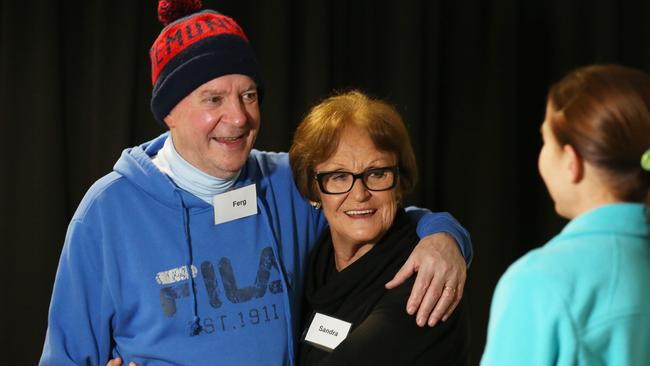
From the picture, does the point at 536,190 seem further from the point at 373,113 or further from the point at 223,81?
the point at 223,81

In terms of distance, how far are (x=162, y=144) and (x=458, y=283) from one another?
976mm

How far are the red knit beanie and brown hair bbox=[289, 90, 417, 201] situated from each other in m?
0.23

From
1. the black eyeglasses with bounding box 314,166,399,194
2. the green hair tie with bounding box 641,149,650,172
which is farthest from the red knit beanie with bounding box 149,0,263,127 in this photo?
the green hair tie with bounding box 641,149,650,172

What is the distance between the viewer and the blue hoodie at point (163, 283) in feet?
7.00

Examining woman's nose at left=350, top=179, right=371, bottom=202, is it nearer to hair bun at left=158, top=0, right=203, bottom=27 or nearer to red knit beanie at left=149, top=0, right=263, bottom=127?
red knit beanie at left=149, top=0, right=263, bottom=127

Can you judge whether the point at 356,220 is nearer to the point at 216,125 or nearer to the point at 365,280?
the point at 365,280

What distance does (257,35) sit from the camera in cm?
353

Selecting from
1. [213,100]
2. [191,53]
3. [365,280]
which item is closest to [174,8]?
[191,53]

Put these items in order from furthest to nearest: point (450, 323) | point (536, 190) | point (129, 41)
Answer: point (536, 190)
point (129, 41)
point (450, 323)

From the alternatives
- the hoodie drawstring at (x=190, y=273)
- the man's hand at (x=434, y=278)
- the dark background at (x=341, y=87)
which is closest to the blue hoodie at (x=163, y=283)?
the hoodie drawstring at (x=190, y=273)

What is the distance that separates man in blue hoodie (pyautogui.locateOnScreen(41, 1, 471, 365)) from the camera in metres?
2.13

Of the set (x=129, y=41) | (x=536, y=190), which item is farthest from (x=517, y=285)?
(x=536, y=190)

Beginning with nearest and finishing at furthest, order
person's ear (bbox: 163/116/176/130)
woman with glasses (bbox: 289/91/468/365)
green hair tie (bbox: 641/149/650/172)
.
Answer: green hair tie (bbox: 641/149/650/172) → woman with glasses (bbox: 289/91/468/365) → person's ear (bbox: 163/116/176/130)

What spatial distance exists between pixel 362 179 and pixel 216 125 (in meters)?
0.42
